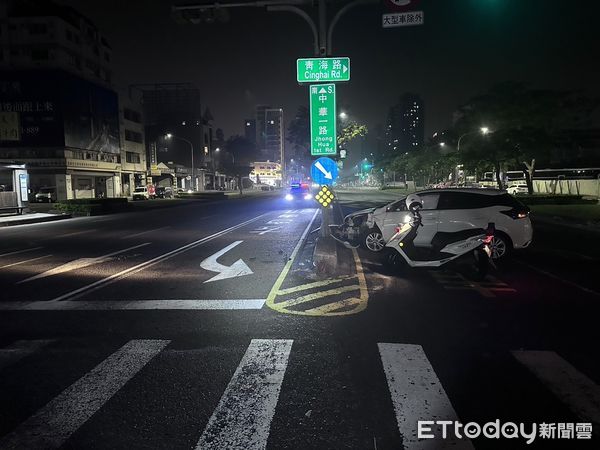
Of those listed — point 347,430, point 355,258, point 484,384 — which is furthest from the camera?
point 355,258

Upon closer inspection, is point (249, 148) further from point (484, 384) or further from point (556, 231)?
point (484, 384)

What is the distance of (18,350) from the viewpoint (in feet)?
17.2

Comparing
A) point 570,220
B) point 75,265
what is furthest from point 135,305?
point 570,220

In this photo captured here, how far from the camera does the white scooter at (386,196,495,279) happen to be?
8.54 meters

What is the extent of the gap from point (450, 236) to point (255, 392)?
23.9 feet

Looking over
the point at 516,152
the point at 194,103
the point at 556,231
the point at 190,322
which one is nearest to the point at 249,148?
the point at 194,103

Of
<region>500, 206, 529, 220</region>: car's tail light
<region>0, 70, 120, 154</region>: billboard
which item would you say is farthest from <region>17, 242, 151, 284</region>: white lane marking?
<region>0, 70, 120, 154</region>: billboard

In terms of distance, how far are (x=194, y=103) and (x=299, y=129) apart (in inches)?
1829

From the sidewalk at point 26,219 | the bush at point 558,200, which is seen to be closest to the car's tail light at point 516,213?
the bush at point 558,200

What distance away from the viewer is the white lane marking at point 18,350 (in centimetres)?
493

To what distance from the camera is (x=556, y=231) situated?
17641 millimetres

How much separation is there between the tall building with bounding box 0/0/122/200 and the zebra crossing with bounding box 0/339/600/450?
4922 centimetres

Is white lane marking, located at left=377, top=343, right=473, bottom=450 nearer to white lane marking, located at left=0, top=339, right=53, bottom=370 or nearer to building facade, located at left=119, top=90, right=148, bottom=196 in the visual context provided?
white lane marking, located at left=0, top=339, right=53, bottom=370

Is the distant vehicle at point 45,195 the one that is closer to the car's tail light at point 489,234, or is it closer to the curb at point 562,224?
the curb at point 562,224
